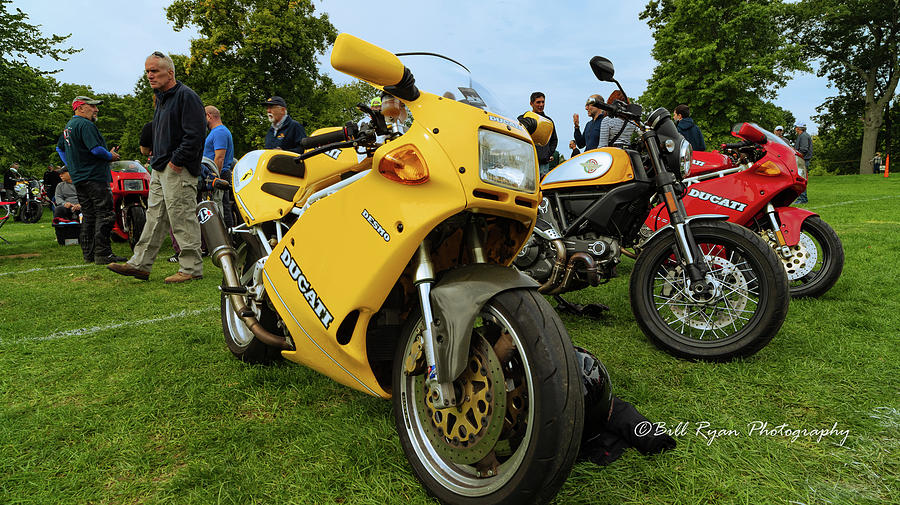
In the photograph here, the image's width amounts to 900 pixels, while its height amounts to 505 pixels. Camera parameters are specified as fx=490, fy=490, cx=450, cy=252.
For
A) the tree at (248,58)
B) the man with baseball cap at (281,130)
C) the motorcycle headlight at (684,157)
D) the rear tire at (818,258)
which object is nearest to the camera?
the motorcycle headlight at (684,157)

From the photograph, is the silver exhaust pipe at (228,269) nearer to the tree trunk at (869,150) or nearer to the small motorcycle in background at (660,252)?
the small motorcycle in background at (660,252)

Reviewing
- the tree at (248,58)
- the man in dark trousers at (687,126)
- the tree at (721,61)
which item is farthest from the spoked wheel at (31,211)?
the tree at (721,61)

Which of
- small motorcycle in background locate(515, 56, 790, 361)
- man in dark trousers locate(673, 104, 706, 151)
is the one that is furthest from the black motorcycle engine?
man in dark trousers locate(673, 104, 706, 151)

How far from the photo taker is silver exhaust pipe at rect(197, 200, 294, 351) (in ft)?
7.29

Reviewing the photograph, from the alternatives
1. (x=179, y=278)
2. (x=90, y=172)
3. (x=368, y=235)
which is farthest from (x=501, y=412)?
(x=90, y=172)

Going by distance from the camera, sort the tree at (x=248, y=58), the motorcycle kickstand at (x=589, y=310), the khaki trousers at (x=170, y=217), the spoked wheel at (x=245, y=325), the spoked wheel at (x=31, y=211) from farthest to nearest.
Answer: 1. the tree at (x=248, y=58)
2. the spoked wheel at (x=31, y=211)
3. the khaki trousers at (x=170, y=217)
4. the motorcycle kickstand at (x=589, y=310)
5. the spoked wheel at (x=245, y=325)

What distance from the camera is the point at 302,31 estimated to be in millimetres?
25328

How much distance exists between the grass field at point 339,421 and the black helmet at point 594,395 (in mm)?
134

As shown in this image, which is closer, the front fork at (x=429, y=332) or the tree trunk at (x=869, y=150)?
the front fork at (x=429, y=332)

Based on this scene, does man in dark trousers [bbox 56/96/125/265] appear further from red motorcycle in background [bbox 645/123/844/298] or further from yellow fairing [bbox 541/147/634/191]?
red motorcycle in background [bbox 645/123/844/298]

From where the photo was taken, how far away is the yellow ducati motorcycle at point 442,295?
134 cm

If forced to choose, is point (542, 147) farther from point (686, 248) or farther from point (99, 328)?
point (99, 328)

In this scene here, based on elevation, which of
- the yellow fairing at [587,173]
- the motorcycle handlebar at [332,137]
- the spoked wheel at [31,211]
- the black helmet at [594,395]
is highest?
the motorcycle handlebar at [332,137]

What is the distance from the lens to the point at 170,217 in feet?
16.0
